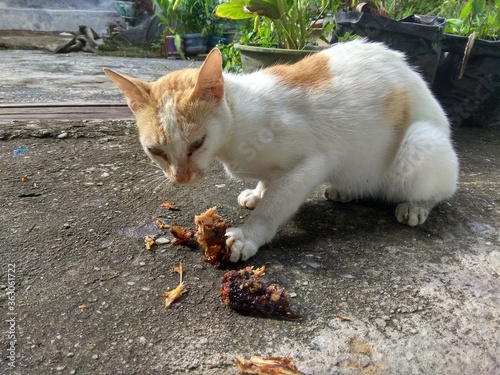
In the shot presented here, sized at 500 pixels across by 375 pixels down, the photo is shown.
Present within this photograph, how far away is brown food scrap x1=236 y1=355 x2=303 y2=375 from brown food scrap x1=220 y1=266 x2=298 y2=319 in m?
0.19

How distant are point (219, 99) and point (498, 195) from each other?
5.03ft

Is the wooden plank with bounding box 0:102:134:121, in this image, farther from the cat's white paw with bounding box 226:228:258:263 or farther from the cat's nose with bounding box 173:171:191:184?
the cat's white paw with bounding box 226:228:258:263

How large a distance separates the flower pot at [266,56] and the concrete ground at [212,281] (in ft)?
3.49

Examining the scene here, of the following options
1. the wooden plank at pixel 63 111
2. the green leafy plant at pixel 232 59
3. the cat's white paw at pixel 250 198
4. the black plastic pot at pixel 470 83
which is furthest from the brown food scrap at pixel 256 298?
the green leafy plant at pixel 232 59

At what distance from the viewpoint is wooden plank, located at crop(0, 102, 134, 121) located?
296 centimetres

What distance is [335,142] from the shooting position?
1805 millimetres

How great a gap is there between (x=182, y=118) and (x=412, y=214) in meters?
1.06

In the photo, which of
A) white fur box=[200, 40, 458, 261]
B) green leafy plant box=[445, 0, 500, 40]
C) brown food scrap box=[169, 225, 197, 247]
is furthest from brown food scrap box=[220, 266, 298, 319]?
green leafy plant box=[445, 0, 500, 40]

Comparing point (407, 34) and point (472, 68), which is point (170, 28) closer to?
point (407, 34)

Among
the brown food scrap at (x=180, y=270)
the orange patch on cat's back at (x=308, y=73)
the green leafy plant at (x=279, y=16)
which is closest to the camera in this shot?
the brown food scrap at (x=180, y=270)

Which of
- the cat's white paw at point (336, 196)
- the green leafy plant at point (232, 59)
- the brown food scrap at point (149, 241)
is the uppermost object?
the green leafy plant at point (232, 59)

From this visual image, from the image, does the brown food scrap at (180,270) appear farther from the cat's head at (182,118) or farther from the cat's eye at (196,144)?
the cat's eye at (196,144)

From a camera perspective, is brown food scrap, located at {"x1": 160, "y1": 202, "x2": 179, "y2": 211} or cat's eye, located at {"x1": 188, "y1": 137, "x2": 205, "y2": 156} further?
brown food scrap, located at {"x1": 160, "y1": 202, "x2": 179, "y2": 211}

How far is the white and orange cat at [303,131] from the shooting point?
1557 mm
